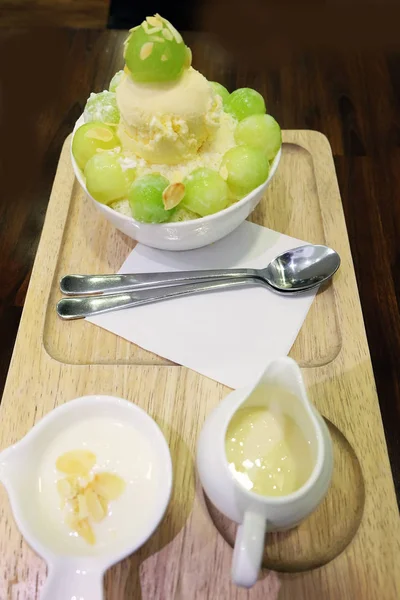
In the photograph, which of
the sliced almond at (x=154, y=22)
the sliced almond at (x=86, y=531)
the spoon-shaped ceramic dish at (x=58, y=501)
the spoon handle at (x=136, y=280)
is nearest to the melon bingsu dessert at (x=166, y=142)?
the sliced almond at (x=154, y=22)

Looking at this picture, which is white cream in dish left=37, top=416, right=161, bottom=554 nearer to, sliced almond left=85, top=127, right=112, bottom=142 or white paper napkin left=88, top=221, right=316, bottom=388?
white paper napkin left=88, top=221, right=316, bottom=388

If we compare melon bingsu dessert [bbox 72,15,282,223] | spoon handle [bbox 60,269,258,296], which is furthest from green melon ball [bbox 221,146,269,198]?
spoon handle [bbox 60,269,258,296]

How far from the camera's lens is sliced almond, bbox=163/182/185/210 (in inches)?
27.2

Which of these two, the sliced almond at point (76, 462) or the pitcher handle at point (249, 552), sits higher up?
the pitcher handle at point (249, 552)

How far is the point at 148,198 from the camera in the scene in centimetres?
69

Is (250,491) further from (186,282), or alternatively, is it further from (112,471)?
(186,282)

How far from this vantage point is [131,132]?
2.46 feet

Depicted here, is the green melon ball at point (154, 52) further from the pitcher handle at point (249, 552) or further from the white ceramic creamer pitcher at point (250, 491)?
the pitcher handle at point (249, 552)

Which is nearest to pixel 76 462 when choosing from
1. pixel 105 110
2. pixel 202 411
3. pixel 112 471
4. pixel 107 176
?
pixel 112 471

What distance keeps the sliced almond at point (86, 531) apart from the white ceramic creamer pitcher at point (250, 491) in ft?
0.48

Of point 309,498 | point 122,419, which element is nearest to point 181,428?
point 122,419

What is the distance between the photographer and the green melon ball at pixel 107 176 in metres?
0.72

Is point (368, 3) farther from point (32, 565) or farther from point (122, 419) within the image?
point (32, 565)

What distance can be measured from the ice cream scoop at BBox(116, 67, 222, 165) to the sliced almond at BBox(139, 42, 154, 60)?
0.05 metres
